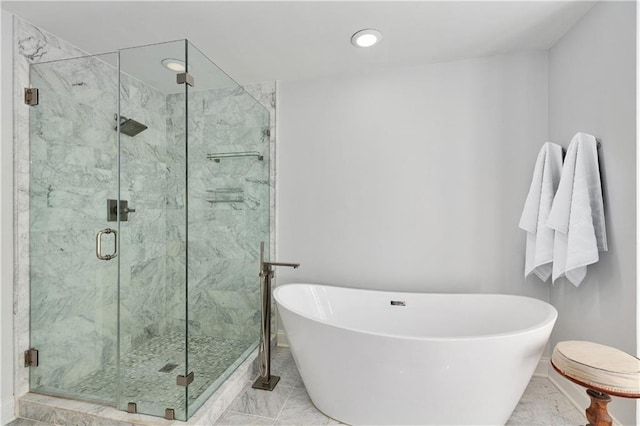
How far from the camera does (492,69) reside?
2.49 metres

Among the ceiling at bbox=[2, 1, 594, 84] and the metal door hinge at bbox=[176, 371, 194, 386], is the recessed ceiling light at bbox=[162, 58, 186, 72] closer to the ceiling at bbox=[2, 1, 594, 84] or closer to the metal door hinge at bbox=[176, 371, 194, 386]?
the ceiling at bbox=[2, 1, 594, 84]

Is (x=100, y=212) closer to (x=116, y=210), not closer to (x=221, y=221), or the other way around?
(x=116, y=210)

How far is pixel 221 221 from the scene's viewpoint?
2.12 meters

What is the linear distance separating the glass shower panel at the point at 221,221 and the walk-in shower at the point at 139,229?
12 mm

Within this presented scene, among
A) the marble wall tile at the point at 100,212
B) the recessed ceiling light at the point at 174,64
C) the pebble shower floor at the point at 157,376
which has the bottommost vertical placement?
the pebble shower floor at the point at 157,376

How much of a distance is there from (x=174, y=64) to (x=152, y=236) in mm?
874

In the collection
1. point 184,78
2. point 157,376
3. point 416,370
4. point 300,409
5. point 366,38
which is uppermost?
point 366,38

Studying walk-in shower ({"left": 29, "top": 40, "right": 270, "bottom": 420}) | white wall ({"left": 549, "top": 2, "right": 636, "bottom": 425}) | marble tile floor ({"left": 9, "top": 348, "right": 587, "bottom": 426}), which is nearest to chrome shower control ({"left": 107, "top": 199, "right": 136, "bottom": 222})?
walk-in shower ({"left": 29, "top": 40, "right": 270, "bottom": 420})

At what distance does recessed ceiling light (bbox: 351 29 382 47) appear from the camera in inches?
83.7

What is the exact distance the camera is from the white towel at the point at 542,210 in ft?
6.93

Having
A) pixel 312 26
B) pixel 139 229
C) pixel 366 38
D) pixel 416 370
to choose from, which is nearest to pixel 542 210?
pixel 416 370

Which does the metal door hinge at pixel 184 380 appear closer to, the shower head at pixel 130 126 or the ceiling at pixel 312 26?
the shower head at pixel 130 126

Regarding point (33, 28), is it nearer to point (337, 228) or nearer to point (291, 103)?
point (291, 103)

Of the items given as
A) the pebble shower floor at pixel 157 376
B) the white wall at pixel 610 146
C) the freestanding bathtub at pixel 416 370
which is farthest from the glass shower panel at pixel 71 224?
the white wall at pixel 610 146
